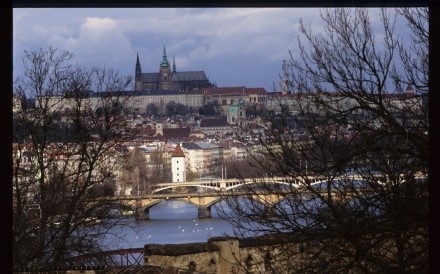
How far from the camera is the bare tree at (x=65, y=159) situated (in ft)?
22.1

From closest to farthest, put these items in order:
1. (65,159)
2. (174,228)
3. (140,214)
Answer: (65,159) < (140,214) < (174,228)

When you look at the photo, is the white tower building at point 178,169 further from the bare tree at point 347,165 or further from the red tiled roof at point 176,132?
the bare tree at point 347,165

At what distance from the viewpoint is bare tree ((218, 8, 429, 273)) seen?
458cm

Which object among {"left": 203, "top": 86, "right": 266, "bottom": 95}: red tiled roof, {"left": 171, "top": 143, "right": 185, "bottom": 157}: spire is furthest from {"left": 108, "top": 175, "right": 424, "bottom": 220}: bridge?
{"left": 203, "top": 86, "right": 266, "bottom": 95}: red tiled roof

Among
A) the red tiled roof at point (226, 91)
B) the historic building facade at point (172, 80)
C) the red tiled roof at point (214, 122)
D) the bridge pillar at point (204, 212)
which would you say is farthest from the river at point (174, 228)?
the historic building facade at point (172, 80)

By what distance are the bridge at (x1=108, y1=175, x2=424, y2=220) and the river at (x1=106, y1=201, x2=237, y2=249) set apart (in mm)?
232

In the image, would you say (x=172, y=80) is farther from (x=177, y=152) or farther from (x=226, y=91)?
(x=226, y=91)

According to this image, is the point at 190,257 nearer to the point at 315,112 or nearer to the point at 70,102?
the point at 70,102

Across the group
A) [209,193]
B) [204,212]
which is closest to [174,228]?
[204,212]

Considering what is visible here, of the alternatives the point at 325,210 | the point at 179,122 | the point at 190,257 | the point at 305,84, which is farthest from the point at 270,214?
the point at 179,122

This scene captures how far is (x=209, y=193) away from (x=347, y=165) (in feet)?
23.0

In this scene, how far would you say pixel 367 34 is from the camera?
5539 mm

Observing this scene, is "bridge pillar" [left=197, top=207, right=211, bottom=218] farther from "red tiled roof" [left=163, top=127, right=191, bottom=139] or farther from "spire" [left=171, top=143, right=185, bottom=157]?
"red tiled roof" [left=163, top=127, right=191, bottom=139]

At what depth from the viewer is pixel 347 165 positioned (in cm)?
507
